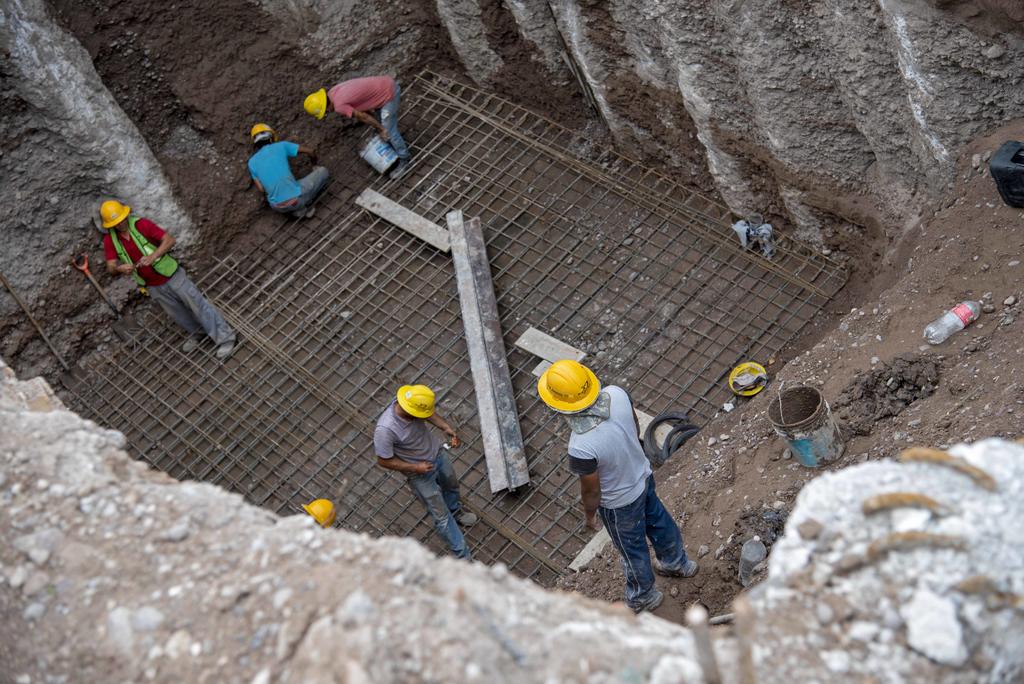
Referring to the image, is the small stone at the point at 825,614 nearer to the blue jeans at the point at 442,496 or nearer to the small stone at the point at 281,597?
the small stone at the point at 281,597

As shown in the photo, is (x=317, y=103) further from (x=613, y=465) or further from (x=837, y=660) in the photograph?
(x=837, y=660)

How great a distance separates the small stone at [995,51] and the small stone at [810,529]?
10.7 feet

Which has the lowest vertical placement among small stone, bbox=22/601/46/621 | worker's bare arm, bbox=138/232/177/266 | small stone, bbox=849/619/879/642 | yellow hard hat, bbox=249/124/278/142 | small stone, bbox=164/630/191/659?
yellow hard hat, bbox=249/124/278/142

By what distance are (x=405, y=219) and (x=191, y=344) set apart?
1.80 meters

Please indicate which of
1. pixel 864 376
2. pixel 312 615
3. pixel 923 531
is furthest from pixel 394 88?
pixel 923 531

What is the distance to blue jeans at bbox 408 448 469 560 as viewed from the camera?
18.7 ft

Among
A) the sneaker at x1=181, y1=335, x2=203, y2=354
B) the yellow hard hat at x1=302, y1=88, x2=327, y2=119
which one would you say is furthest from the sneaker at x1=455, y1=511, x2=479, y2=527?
the yellow hard hat at x1=302, y1=88, x2=327, y2=119

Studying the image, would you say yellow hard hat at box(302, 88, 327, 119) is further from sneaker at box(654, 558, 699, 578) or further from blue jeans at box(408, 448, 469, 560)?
sneaker at box(654, 558, 699, 578)

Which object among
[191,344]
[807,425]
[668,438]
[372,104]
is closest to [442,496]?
[668,438]

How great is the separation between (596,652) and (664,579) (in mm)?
2287

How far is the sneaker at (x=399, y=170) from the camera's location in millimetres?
8078

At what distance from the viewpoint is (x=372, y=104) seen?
797 centimetres

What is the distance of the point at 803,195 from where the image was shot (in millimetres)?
6566

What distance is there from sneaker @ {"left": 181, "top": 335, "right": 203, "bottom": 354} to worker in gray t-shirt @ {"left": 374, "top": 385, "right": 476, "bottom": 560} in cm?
255
